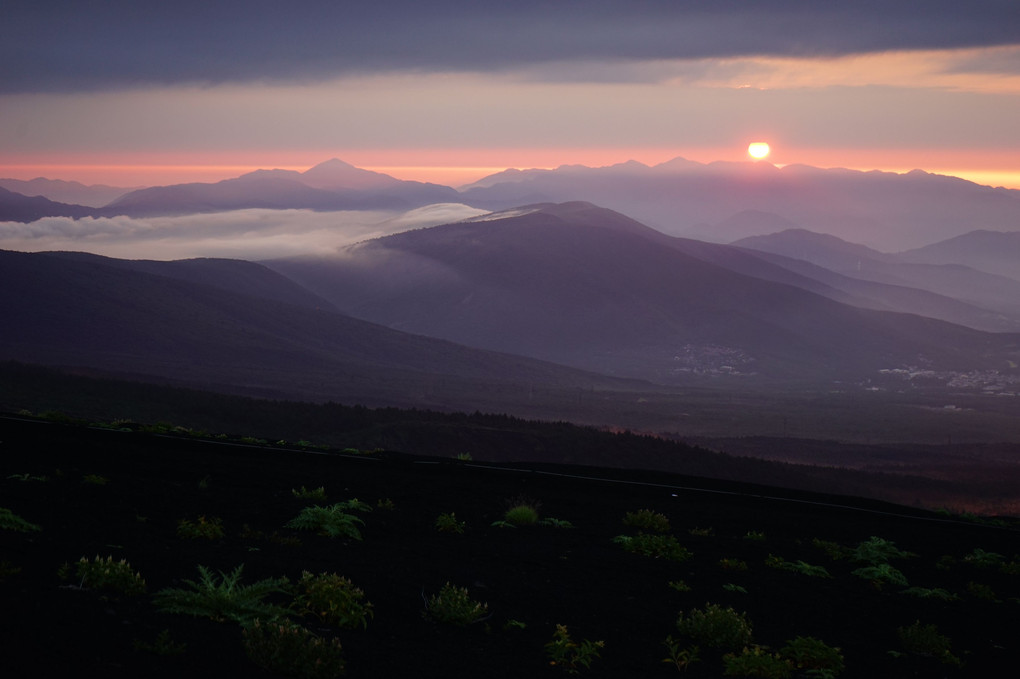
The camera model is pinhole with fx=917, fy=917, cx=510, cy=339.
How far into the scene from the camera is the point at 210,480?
16.6 meters

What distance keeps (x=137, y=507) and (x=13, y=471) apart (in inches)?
115

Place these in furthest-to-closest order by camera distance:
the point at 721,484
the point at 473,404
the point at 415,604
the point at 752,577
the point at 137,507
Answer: the point at 473,404, the point at 721,484, the point at 752,577, the point at 137,507, the point at 415,604

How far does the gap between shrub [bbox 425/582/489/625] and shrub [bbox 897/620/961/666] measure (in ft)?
18.4

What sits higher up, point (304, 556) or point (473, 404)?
point (304, 556)

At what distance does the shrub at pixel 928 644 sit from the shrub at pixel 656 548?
3697 mm

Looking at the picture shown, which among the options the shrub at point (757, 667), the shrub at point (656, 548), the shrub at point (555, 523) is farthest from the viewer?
the shrub at point (555, 523)

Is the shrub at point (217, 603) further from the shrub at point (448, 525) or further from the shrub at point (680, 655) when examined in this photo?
the shrub at point (448, 525)

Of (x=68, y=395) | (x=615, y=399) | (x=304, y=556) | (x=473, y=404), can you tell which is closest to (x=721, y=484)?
(x=304, y=556)

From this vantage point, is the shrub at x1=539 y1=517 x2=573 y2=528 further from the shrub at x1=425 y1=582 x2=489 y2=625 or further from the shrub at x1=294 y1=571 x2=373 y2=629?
the shrub at x1=294 y1=571 x2=373 y2=629

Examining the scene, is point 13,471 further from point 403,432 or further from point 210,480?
point 403,432

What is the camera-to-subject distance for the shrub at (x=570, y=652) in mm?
9508

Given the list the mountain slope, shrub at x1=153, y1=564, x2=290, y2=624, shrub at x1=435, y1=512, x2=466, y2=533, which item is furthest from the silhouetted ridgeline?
shrub at x1=153, y1=564, x2=290, y2=624

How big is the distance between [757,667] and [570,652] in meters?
2.02

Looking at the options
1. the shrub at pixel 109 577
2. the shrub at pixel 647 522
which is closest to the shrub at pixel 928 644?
the shrub at pixel 647 522
